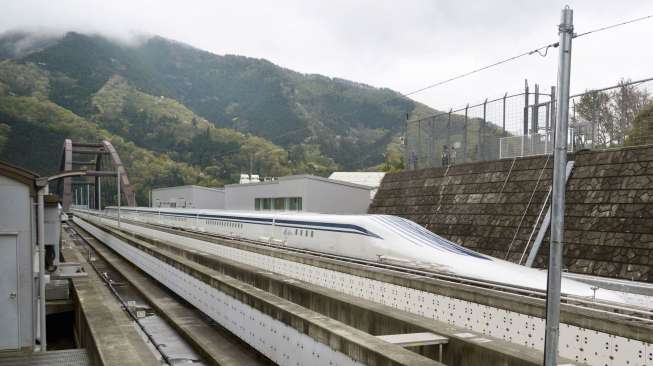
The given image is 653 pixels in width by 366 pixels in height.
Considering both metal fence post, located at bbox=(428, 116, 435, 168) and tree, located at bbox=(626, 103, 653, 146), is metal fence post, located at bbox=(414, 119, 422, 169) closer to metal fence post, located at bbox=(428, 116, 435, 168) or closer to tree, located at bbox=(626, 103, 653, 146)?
metal fence post, located at bbox=(428, 116, 435, 168)

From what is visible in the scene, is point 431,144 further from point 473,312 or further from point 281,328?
point 281,328

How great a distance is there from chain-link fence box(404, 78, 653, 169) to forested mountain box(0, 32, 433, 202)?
68125mm

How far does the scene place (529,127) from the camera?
2186 centimetres

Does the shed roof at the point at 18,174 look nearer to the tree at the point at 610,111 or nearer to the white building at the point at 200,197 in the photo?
the tree at the point at 610,111

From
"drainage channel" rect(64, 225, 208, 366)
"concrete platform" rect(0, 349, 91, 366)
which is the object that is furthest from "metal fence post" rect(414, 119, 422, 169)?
"concrete platform" rect(0, 349, 91, 366)

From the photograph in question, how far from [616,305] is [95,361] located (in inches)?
274

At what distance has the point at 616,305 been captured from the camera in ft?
25.1

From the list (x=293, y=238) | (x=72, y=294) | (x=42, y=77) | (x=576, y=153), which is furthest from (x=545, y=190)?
(x=42, y=77)

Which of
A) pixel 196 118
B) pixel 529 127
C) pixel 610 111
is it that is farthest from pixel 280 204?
pixel 196 118

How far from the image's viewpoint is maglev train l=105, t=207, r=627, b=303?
1117cm

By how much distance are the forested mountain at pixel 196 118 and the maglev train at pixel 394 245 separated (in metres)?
75.1

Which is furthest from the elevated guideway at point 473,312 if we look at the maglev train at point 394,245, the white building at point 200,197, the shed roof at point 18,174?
the white building at point 200,197

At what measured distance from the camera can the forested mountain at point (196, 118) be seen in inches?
4294

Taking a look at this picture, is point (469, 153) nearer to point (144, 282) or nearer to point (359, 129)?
point (144, 282)
